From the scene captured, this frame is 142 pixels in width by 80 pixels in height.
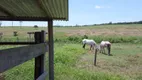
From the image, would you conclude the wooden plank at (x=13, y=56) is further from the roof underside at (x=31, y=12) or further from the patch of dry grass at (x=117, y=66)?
the patch of dry grass at (x=117, y=66)

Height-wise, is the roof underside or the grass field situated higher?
the roof underside

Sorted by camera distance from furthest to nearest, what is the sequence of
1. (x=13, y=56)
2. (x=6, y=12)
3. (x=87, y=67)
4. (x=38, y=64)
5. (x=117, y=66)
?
1. (x=117, y=66)
2. (x=87, y=67)
3. (x=6, y=12)
4. (x=38, y=64)
5. (x=13, y=56)

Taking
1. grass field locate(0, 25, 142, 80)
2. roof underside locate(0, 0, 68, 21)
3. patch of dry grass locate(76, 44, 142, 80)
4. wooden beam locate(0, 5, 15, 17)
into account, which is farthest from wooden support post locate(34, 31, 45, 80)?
patch of dry grass locate(76, 44, 142, 80)

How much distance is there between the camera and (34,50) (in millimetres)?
2561

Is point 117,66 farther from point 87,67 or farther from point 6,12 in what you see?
point 6,12

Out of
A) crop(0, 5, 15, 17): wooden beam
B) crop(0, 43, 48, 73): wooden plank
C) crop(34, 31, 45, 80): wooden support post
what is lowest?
crop(34, 31, 45, 80): wooden support post

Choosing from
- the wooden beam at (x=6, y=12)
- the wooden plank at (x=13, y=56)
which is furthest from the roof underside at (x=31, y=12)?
the wooden plank at (x=13, y=56)

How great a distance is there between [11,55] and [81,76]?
23.5 ft

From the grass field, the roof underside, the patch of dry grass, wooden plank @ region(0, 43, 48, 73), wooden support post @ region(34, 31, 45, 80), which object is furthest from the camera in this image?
the patch of dry grass

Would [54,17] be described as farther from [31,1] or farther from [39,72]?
[39,72]

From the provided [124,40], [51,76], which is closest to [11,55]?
[51,76]

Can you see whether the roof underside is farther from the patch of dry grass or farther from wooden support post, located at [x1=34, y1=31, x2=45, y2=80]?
the patch of dry grass

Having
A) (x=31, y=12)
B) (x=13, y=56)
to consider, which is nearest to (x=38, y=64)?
(x=13, y=56)

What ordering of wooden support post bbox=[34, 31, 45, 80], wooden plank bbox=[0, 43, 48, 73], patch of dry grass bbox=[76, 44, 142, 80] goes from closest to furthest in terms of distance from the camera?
wooden plank bbox=[0, 43, 48, 73] → wooden support post bbox=[34, 31, 45, 80] → patch of dry grass bbox=[76, 44, 142, 80]
